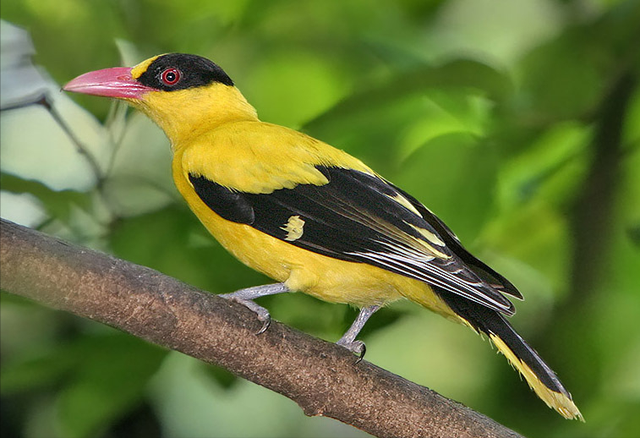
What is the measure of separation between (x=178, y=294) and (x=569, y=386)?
1845mm

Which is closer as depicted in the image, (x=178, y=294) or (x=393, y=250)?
(x=178, y=294)

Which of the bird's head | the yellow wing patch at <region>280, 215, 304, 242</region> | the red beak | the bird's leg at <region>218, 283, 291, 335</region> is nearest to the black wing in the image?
the yellow wing patch at <region>280, 215, 304, 242</region>

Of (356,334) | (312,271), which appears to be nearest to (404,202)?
(312,271)

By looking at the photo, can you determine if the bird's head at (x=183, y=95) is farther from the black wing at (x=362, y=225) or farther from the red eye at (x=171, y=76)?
the black wing at (x=362, y=225)

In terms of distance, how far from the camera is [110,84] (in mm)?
3252

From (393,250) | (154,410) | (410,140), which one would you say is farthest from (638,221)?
(154,410)

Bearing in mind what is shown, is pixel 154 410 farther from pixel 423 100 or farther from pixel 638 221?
pixel 638 221

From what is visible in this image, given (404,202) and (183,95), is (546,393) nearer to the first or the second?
(404,202)

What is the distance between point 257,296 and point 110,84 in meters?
1.07

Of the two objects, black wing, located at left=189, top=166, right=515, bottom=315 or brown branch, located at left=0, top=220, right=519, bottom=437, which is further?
black wing, located at left=189, top=166, right=515, bottom=315

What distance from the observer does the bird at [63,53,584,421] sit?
8.80ft

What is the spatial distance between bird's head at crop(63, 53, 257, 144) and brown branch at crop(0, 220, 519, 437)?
1.33 metres

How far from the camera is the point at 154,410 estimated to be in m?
4.13

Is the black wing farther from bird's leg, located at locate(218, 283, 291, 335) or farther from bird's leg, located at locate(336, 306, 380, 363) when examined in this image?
bird's leg, located at locate(336, 306, 380, 363)
